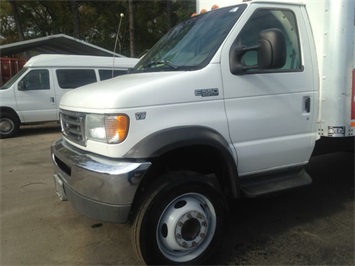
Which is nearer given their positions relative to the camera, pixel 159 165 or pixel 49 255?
pixel 159 165

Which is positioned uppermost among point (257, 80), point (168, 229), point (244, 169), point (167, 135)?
point (257, 80)

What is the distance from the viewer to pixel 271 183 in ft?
12.9

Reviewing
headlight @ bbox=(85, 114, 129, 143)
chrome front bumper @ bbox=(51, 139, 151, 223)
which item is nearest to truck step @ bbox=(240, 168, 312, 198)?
chrome front bumper @ bbox=(51, 139, 151, 223)

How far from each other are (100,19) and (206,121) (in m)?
27.4

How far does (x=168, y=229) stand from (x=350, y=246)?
1.81 m

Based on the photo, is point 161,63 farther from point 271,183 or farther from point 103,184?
point 271,183

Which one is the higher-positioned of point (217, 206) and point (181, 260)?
point (217, 206)

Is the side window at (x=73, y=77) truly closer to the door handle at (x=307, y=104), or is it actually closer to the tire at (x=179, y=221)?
the door handle at (x=307, y=104)

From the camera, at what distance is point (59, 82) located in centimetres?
1177

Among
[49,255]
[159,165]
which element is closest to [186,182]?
[159,165]

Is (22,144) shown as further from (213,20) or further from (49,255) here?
(213,20)

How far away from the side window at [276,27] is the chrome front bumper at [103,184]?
1.49 metres

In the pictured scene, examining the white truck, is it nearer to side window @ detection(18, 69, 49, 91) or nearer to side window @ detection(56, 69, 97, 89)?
side window @ detection(18, 69, 49, 91)

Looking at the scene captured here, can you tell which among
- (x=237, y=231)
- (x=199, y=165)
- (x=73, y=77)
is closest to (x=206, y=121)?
(x=199, y=165)
